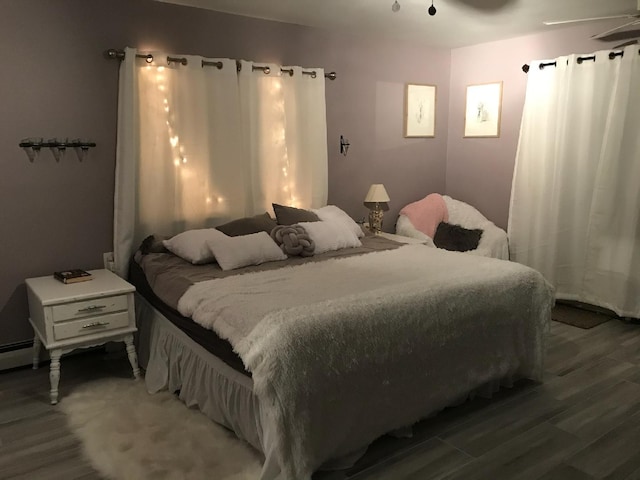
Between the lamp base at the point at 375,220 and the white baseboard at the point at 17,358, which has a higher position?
the lamp base at the point at 375,220

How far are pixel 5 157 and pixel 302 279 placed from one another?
1.91m

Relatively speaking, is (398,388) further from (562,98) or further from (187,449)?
(562,98)

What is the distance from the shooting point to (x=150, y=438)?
2.48m

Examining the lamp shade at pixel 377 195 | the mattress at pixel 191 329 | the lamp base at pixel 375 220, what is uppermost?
the lamp shade at pixel 377 195

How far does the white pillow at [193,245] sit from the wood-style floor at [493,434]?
2.66ft

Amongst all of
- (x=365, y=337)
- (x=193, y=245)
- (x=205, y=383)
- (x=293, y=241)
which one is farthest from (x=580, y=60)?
(x=205, y=383)

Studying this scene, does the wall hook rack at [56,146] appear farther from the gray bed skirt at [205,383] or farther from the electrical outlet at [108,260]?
the gray bed skirt at [205,383]

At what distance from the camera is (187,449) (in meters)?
2.40

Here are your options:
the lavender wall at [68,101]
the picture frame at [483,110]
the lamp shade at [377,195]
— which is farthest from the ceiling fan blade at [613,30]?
the lavender wall at [68,101]

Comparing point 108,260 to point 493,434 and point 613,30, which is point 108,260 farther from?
point 613,30

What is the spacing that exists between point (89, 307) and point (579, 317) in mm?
3596

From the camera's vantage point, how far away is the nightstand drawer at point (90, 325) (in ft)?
9.24

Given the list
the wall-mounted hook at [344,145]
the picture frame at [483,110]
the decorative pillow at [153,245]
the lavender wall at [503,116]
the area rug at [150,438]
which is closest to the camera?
the area rug at [150,438]

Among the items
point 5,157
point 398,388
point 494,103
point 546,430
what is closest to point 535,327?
point 546,430
